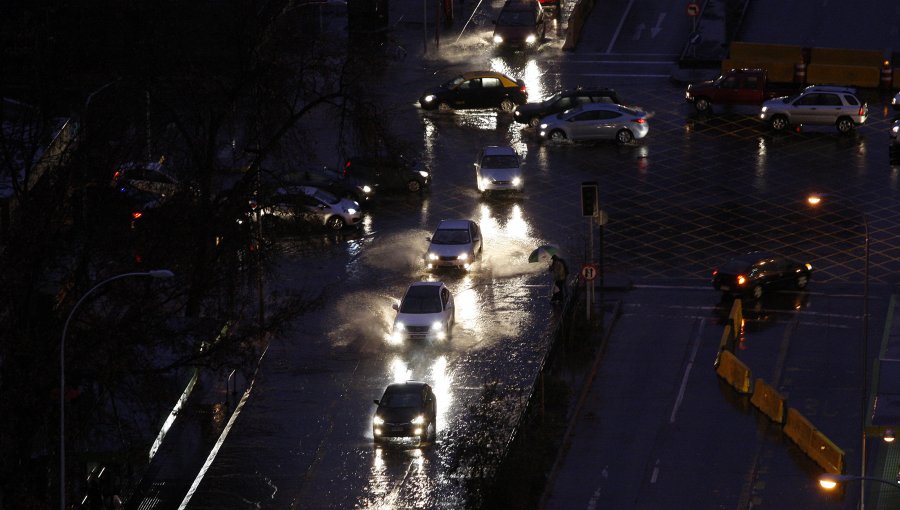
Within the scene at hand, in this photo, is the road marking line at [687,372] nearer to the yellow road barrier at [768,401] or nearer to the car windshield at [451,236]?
the yellow road barrier at [768,401]

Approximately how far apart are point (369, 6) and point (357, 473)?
1381 inches

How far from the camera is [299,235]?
53094 millimetres

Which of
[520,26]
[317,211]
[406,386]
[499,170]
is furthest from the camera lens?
[520,26]

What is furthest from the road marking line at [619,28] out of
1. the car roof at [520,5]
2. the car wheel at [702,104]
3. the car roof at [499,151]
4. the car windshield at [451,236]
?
the car windshield at [451,236]

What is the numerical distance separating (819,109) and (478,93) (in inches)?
502

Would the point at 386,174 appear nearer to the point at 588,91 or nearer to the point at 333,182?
the point at 333,182

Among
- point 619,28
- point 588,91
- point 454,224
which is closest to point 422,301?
point 454,224

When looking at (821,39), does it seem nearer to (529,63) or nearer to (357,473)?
(529,63)

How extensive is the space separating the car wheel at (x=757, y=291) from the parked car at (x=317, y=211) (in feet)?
44.4

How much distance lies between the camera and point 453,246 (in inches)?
1971

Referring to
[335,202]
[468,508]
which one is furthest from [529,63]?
[468,508]

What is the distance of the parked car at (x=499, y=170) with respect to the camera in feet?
181

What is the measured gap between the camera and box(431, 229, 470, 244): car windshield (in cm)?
5025

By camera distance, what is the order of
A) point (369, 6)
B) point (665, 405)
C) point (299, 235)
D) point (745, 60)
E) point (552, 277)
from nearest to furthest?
point (665, 405)
point (552, 277)
point (299, 235)
point (745, 60)
point (369, 6)
